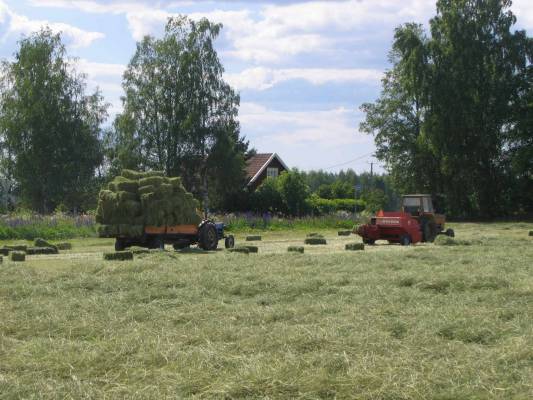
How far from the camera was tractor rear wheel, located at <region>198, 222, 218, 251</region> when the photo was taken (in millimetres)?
21297

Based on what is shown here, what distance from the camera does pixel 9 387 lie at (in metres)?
5.75

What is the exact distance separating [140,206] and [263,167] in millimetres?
37574

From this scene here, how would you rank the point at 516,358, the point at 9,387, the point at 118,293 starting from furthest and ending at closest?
the point at 118,293 → the point at 516,358 → the point at 9,387

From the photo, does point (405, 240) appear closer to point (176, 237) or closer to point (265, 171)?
point (176, 237)

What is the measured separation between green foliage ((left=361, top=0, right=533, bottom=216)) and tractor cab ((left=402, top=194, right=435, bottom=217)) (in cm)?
2009

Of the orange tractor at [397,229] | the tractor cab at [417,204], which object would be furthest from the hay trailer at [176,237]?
the tractor cab at [417,204]

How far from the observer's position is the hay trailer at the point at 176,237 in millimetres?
20422

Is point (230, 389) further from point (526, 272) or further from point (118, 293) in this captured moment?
point (526, 272)

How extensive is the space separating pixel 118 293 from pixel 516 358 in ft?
20.2

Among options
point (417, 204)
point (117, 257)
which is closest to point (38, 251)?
point (117, 257)

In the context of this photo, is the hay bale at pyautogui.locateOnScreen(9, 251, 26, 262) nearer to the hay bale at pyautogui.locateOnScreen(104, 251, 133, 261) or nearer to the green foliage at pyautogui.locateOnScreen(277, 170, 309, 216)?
the hay bale at pyautogui.locateOnScreen(104, 251, 133, 261)

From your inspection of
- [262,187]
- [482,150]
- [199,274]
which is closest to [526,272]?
[199,274]

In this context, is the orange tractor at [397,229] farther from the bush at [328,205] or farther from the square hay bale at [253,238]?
the bush at [328,205]

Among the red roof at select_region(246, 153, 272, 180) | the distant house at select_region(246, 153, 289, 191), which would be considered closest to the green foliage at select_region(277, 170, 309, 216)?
the distant house at select_region(246, 153, 289, 191)
